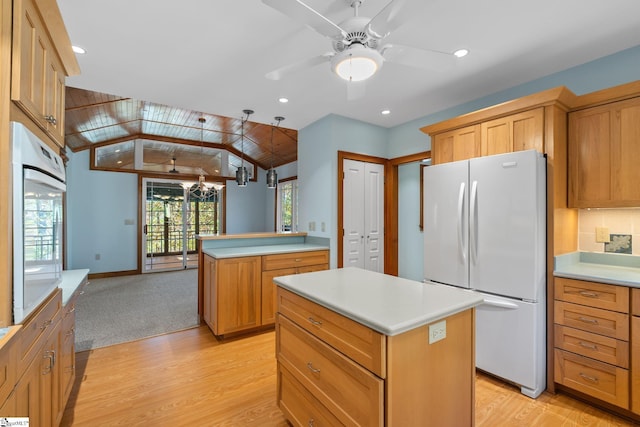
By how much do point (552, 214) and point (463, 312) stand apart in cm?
141

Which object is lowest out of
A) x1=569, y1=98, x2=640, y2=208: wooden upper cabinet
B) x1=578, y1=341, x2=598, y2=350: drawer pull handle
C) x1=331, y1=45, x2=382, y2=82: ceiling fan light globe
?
x1=578, y1=341, x2=598, y2=350: drawer pull handle

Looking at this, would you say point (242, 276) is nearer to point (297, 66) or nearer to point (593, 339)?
point (297, 66)

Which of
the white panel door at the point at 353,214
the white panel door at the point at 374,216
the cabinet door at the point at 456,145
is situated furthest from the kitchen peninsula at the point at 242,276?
the cabinet door at the point at 456,145

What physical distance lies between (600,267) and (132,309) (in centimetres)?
528

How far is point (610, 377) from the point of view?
1.92m

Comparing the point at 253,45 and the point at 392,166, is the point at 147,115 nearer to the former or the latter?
the point at 253,45

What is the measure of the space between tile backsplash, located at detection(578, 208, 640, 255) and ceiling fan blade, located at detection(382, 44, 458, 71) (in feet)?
6.27

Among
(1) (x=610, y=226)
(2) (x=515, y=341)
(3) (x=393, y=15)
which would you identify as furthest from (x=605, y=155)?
(3) (x=393, y=15)

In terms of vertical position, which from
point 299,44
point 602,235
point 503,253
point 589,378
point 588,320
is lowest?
point 589,378

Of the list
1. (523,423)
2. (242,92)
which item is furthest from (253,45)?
(523,423)

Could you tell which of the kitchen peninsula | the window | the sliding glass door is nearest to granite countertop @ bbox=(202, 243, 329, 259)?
the kitchen peninsula

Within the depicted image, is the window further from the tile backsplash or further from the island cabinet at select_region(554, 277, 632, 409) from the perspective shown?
the island cabinet at select_region(554, 277, 632, 409)

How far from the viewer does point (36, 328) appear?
1.28 meters

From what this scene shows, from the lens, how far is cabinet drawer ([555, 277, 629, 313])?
6.19 ft
